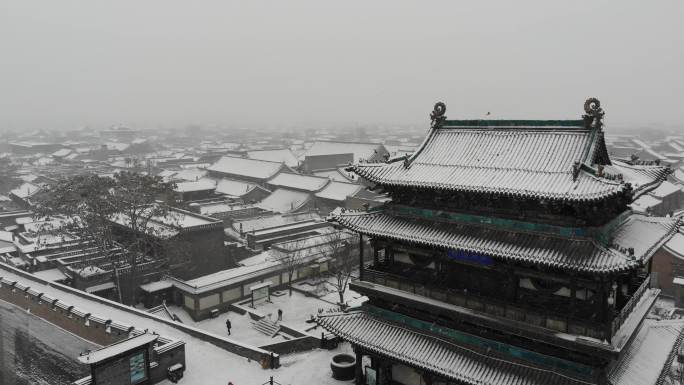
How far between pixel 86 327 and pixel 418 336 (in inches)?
797

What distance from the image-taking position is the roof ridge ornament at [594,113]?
18317mm

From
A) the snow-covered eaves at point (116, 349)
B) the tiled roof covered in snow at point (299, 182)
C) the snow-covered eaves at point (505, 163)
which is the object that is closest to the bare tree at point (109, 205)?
the snow-covered eaves at point (116, 349)

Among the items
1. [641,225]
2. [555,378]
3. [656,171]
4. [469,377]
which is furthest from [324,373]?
[656,171]

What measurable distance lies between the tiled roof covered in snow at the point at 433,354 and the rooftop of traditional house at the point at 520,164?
6.49m

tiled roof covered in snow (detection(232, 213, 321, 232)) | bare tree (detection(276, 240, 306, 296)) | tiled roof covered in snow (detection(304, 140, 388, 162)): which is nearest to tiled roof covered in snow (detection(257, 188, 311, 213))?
tiled roof covered in snow (detection(232, 213, 321, 232))

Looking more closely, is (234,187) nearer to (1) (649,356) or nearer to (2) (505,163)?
(2) (505,163)

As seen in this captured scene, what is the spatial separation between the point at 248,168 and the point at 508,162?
250 ft

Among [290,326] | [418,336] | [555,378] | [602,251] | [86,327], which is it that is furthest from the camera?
[290,326]

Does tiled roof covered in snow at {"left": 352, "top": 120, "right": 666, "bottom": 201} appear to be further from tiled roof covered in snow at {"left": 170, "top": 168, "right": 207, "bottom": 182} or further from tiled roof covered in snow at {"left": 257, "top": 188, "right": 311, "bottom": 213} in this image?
tiled roof covered in snow at {"left": 170, "top": 168, "right": 207, "bottom": 182}

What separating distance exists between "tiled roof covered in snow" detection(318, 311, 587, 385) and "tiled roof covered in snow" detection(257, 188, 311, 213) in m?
47.0

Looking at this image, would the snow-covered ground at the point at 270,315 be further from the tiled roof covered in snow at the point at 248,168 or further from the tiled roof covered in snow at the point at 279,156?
the tiled roof covered in snow at the point at 279,156

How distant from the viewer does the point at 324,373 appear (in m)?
26.3

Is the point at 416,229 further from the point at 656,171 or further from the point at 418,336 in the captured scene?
the point at 656,171

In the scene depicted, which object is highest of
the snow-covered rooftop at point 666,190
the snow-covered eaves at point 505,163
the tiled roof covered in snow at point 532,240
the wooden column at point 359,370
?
the snow-covered eaves at point 505,163
